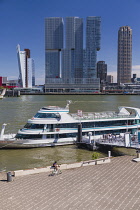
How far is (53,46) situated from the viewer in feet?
616

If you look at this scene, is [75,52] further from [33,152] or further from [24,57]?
[33,152]

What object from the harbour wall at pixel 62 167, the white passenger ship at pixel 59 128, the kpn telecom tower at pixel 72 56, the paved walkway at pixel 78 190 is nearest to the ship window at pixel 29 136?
the white passenger ship at pixel 59 128

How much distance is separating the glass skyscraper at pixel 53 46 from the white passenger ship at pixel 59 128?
166 m

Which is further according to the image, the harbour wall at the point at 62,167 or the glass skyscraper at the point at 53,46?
the glass skyscraper at the point at 53,46

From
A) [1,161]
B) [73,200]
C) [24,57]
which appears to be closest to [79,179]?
[73,200]

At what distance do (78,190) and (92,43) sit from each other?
17525cm

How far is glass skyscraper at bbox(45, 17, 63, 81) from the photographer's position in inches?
7392

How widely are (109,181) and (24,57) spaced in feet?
636

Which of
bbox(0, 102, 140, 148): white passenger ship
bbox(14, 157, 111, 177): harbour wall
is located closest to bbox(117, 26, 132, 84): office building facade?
bbox(0, 102, 140, 148): white passenger ship

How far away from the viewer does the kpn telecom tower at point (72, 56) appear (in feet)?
584

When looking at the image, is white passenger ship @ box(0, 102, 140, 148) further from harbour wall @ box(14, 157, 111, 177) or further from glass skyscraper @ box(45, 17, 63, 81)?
glass skyscraper @ box(45, 17, 63, 81)

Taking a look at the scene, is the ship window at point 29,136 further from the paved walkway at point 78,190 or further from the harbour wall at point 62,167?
the paved walkway at point 78,190

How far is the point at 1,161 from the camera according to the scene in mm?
18828

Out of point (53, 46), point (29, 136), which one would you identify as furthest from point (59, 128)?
point (53, 46)
